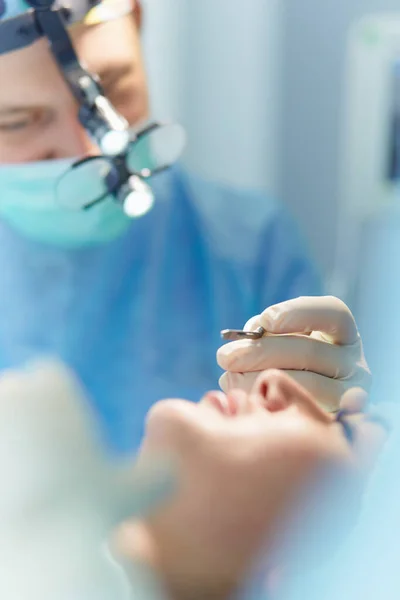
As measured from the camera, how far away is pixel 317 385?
423 mm

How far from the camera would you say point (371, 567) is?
0.39 metres

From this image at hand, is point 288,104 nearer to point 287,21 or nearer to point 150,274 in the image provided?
point 287,21

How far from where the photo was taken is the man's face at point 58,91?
76 cm

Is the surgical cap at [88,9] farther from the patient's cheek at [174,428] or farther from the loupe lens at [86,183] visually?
the patient's cheek at [174,428]

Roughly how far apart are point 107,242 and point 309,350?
610 mm

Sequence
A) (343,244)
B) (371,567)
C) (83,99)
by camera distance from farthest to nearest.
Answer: (343,244) → (83,99) → (371,567)

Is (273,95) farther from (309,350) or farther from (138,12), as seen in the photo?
(309,350)

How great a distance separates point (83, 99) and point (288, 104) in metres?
0.68

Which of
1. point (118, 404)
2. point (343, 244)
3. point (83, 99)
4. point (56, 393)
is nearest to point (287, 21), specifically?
point (343, 244)

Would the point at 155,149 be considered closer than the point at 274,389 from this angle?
No

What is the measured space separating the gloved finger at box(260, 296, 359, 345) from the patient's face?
3 cm

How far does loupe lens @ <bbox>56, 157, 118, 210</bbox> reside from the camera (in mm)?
802

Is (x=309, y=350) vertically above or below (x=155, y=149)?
below

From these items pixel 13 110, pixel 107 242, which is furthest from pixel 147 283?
pixel 13 110
